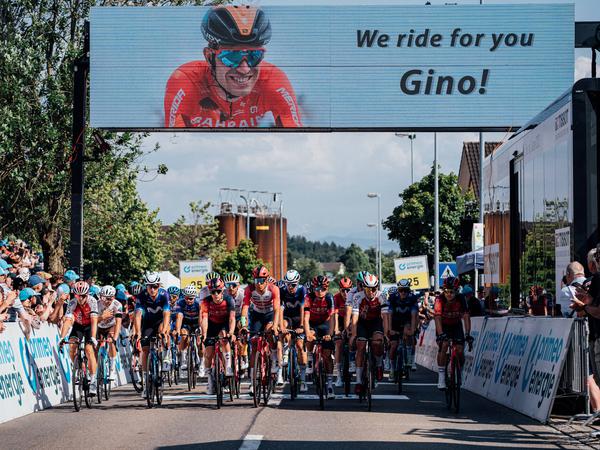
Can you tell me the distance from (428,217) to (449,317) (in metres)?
48.1

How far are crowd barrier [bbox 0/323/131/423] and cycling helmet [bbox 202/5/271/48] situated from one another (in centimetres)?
1263

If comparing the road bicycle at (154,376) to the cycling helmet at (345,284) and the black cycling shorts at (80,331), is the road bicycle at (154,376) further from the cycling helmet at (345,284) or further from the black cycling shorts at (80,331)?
the cycling helmet at (345,284)

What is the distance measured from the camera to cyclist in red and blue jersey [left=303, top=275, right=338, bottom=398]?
17781 mm

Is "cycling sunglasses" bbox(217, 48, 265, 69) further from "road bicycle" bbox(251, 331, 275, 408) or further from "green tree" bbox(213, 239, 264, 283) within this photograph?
"green tree" bbox(213, 239, 264, 283)

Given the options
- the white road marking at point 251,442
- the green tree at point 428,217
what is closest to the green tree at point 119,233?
the green tree at point 428,217

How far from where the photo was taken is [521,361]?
53.4 feet

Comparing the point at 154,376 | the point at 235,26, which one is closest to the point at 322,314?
the point at 154,376

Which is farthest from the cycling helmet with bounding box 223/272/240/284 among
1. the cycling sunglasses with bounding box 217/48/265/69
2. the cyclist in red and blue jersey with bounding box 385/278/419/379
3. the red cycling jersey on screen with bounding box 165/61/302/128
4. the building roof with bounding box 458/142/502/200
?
the building roof with bounding box 458/142/502/200

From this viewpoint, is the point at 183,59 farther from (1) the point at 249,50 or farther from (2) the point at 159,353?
(2) the point at 159,353

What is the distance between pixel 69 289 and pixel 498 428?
32.1ft

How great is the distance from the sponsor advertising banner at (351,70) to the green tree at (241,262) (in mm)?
65178

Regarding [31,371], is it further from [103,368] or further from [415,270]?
[415,270]

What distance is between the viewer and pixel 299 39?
2978 cm

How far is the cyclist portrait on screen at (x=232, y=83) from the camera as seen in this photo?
1168 inches
